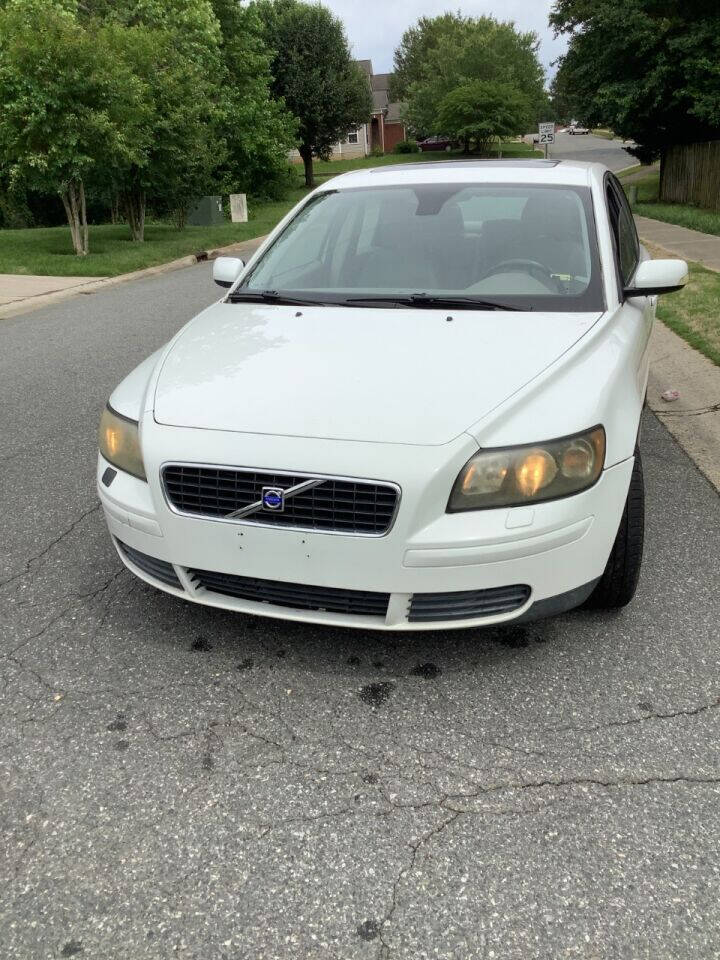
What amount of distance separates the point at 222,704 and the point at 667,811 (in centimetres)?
137

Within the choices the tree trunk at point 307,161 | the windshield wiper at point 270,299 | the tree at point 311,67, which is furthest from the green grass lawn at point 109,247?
the tree trunk at point 307,161

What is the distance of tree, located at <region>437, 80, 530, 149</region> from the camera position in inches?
2325

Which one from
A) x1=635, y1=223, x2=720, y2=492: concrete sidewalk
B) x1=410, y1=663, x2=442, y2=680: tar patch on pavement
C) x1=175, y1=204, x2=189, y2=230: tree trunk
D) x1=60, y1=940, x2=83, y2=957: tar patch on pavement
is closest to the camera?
x1=60, y1=940, x2=83, y2=957: tar patch on pavement

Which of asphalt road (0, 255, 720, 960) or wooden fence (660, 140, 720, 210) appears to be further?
wooden fence (660, 140, 720, 210)

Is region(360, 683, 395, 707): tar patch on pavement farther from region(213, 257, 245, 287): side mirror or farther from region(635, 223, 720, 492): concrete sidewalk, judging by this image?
region(635, 223, 720, 492): concrete sidewalk

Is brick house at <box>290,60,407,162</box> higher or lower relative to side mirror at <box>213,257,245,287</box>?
higher

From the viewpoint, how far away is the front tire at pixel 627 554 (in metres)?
2.96

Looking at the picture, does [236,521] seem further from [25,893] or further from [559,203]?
[559,203]

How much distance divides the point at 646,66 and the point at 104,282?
16968mm

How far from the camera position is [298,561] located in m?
2.59

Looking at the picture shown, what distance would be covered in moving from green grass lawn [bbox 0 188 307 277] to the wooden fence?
39.1ft

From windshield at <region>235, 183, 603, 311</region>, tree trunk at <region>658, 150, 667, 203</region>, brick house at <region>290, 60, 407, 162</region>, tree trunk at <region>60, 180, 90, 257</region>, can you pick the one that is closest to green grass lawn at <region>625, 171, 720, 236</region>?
tree trunk at <region>658, 150, 667, 203</region>

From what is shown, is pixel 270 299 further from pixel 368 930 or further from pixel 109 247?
pixel 109 247

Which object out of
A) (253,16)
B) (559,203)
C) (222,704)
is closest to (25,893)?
(222,704)
